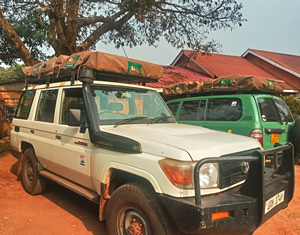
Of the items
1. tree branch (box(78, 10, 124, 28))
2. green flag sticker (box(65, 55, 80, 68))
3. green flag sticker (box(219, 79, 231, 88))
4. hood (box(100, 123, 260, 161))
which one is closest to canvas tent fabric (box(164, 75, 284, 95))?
green flag sticker (box(219, 79, 231, 88))

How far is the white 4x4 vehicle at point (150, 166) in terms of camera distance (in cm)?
223

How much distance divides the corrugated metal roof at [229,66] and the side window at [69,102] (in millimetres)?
13107

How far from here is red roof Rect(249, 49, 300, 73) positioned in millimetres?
18844

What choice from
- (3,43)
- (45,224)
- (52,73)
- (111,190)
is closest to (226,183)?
(111,190)

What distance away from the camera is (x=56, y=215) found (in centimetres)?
382

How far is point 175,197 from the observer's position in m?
2.22

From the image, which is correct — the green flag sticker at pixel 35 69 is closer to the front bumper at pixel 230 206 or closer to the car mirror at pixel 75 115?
the car mirror at pixel 75 115

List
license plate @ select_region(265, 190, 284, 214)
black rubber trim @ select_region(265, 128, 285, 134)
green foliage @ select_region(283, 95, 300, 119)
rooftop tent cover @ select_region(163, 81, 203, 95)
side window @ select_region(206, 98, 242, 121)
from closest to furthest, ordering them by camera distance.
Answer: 1. license plate @ select_region(265, 190, 284, 214)
2. black rubber trim @ select_region(265, 128, 285, 134)
3. side window @ select_region(206, 98, 242, 121)
4. rooftop tent cover @ select_region(163, 81, 203, 95)
5. green foliage @ select_region(283, 95, 300, 119)

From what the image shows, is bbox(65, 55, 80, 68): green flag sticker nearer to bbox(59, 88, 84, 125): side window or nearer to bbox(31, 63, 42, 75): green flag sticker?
bbox(59, 88, 84, 125): side window

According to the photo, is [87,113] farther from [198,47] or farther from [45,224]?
[198,47]

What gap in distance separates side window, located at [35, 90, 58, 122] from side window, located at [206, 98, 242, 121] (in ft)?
11.9

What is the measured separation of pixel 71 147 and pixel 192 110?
4.00 metres

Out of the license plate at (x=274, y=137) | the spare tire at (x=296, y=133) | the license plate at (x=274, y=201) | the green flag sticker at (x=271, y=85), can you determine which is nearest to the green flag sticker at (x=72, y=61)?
the license plate at (x=274, y=201)

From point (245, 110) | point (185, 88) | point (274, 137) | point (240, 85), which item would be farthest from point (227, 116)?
point (185, 88)
